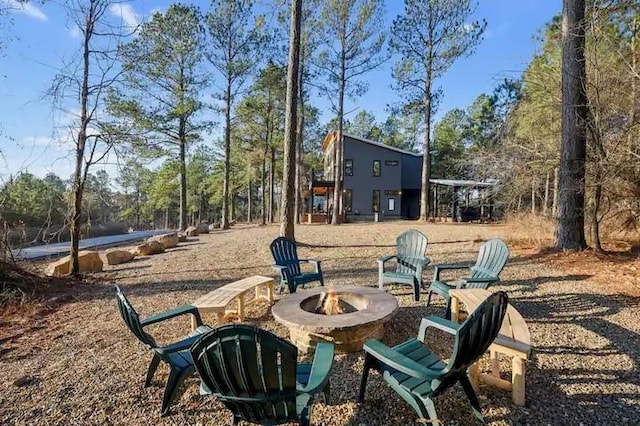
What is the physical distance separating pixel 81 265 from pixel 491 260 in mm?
7361

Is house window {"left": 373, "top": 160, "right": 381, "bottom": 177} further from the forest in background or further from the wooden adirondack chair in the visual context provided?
the wooden adirondack chair

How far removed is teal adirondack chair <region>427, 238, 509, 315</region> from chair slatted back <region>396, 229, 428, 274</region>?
52 cm

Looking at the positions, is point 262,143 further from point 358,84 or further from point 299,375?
point 299,375

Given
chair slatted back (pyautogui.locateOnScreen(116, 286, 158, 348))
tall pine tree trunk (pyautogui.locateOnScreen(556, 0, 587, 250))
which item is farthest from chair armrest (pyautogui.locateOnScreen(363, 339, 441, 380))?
tall pine tree trunk (pyautogui.locateOnScreen(556, 0, 587, 250))

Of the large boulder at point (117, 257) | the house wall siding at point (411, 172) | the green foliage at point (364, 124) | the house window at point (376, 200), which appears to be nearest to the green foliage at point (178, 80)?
the large boulder at point (117, 257)

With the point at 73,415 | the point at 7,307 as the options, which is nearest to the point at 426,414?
the point at 73,415

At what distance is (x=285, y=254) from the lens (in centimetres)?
504

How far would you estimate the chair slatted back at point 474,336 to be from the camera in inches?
76.2

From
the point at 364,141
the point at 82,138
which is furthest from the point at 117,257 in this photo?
the point at 364,141

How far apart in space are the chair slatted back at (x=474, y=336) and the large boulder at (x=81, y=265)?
6.90 metres

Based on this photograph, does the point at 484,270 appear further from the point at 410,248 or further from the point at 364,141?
the point at 364,141

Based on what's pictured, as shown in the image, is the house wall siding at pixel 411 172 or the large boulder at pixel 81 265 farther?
the house wall siding at pixel 411 172

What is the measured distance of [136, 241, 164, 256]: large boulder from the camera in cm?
902

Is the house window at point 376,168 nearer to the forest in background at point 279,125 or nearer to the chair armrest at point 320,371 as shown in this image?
the forest in background at point 279,125
